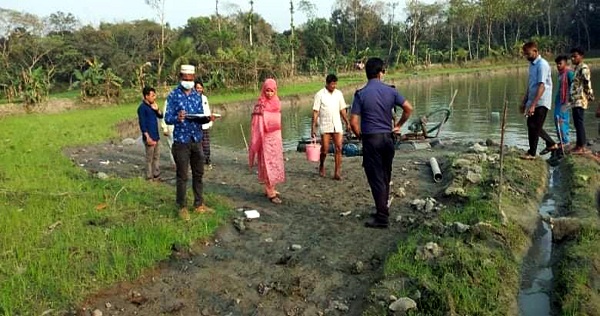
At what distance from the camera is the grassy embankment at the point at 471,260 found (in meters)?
4.09

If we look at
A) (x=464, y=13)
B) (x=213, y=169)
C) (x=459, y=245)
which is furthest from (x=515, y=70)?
(x=459, y=245)

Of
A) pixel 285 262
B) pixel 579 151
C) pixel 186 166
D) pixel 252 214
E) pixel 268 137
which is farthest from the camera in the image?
pixel 579 151

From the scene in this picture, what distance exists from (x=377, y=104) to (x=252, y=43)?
35.3 metres

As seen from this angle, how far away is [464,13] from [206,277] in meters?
58.9

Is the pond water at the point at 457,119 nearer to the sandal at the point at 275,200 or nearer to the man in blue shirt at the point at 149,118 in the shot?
the sandal at the point at 275,200

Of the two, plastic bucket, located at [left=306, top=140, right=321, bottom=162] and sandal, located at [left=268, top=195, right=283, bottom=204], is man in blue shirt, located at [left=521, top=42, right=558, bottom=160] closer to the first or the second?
plastic bucket, located at [left=306, top=140, right=321, bottom=162]

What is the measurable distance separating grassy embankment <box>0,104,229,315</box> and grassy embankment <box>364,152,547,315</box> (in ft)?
7.71

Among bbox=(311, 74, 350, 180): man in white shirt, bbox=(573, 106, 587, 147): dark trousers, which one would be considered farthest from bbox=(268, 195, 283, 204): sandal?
bbox=(573, 106, 587, 147): dark trousers

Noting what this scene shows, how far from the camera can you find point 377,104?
19.7ft

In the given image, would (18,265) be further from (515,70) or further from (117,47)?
(515,70)

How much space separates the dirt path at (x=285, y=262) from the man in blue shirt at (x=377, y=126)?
488 mm

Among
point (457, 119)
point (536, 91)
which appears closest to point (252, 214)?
point (536, 91)

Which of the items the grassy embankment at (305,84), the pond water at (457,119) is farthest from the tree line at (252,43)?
the pond water at (457,119)

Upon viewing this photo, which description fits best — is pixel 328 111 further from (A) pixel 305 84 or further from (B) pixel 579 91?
(A) pixel 305 84
